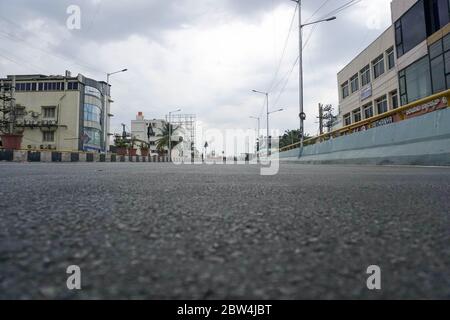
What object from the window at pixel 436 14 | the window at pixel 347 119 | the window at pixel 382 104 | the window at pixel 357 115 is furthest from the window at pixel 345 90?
the window at pixel 436 14

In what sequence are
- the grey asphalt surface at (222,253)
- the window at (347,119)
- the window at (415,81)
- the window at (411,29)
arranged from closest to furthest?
the grey asphalt surface at (222,253) → the window at (415,81) → the window at (411,29) → the window at (347,119)

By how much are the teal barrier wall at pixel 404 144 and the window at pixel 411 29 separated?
1272 centimetres

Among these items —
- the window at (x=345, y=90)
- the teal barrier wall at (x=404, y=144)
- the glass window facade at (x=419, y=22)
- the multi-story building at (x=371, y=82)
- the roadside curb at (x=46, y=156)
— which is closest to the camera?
the teal barrier wall at (x=404, y=144)

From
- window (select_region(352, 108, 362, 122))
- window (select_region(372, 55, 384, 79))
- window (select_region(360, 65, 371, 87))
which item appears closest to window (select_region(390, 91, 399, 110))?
window (select_region(372, 55, 384, 79))

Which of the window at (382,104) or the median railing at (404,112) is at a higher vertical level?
the window at (382,104)

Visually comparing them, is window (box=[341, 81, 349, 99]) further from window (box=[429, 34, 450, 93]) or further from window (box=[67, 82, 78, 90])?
window (box=[67, 82, 78, 90])

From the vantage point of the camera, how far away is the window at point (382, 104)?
919 inches

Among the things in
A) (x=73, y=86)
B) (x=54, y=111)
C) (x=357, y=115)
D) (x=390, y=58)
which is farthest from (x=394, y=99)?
(x=54, y=111)

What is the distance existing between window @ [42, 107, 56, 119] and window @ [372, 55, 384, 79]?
136ft

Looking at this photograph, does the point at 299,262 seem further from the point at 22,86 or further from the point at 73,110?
the point at 22,86

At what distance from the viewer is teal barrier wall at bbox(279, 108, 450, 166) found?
A: 5.26 m

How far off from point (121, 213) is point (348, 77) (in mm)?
32802

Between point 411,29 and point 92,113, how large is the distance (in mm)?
42214
